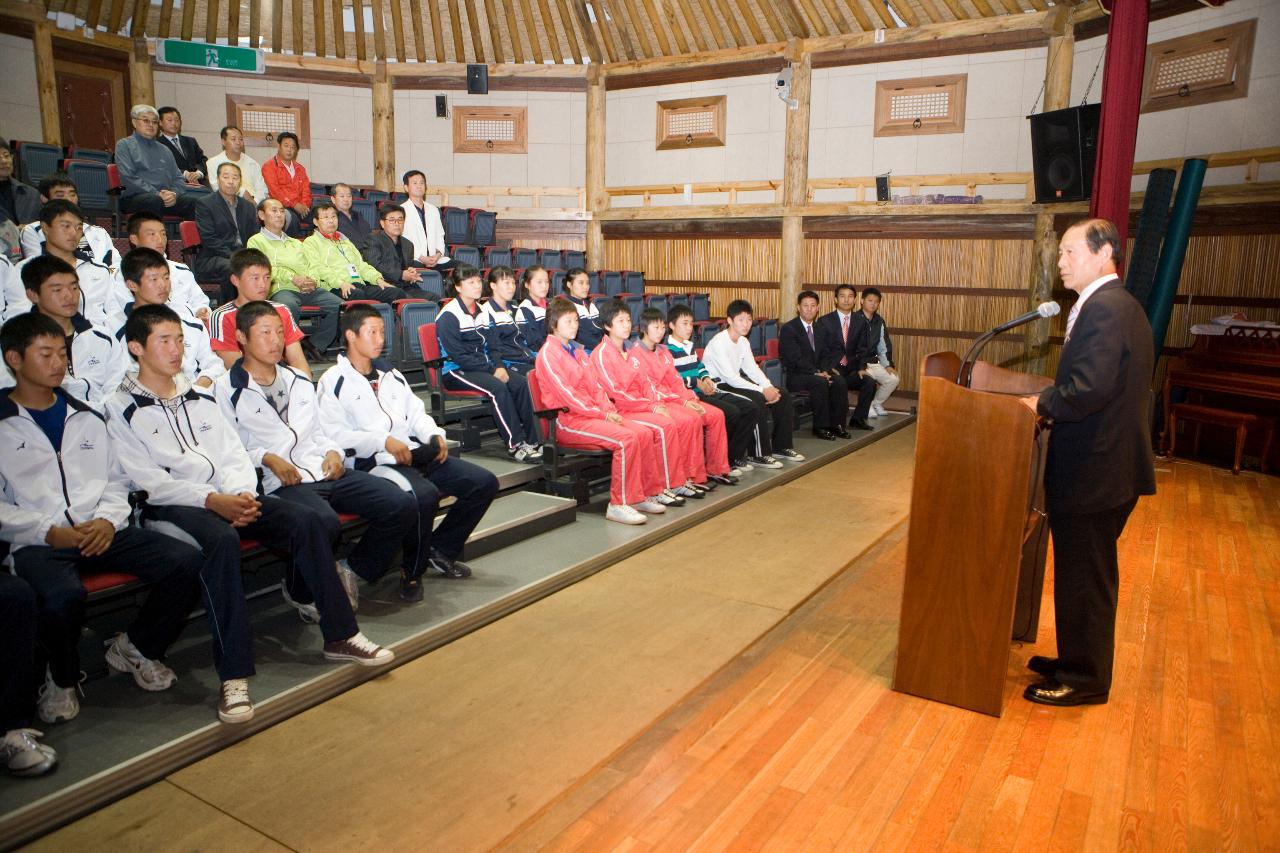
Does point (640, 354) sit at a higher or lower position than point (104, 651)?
higher

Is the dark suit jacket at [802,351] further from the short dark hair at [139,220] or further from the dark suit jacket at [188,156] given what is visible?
the dark suit jacket at [188,156]

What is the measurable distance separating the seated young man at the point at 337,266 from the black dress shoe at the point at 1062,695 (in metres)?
4.89

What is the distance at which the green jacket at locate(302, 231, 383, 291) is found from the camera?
5.77 metres

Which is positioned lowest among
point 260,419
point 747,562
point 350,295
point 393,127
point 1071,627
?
point 747,562

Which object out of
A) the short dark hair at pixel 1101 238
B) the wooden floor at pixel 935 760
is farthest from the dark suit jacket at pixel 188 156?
the short dark hair at pixel 1101 238

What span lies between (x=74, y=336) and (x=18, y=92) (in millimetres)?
7228

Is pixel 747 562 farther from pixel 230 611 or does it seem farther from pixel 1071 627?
pixel 230 611

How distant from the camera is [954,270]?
28.3 feet

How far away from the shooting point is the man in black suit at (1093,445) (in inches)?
90.0

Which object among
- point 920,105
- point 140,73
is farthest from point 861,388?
point 140,73

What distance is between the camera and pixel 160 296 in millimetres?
3461

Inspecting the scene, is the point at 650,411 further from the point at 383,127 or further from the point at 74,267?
the point at 383,127

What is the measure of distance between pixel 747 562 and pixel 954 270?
19.8 feet

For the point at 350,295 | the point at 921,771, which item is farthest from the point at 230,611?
the point at 350,295
